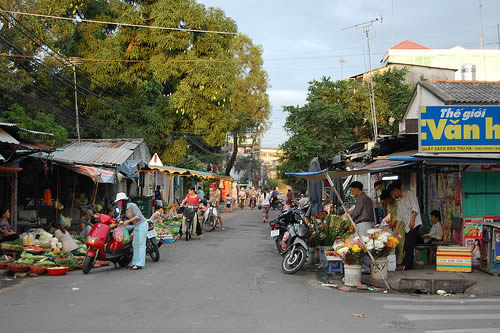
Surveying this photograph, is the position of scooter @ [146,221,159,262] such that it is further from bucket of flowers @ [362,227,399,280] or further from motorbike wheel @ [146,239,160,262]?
bucket of flowers @ [362,227,399,280]

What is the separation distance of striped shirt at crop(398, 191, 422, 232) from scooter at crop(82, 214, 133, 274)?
6.21m

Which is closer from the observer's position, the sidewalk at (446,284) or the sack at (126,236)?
the sidewalk at (446,284)

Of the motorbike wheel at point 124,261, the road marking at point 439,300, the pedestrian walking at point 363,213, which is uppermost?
the pedestrian walking at point 363,213

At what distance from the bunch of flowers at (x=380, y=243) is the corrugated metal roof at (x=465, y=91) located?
12317 mm

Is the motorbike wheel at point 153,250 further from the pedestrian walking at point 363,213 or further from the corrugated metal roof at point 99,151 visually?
the corrugated metal roof at point 99,151

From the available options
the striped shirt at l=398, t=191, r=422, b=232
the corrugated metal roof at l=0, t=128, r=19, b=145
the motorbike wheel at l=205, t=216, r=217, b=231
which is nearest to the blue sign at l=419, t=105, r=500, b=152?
the striped shirt at l=398, t=191, r=422, b=232

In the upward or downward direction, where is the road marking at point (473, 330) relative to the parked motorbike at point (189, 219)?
downward

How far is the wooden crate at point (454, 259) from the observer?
9.81 m

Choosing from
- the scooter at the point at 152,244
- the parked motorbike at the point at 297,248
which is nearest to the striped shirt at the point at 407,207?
the parked motorbike at the point at 297,248

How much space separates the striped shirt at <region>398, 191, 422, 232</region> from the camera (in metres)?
10.3

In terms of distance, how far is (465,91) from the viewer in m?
21.0

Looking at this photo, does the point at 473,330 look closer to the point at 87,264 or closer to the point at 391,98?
the point at 87,264

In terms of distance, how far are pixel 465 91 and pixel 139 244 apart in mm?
16214

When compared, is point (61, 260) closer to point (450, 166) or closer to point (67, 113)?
point (450, 166)
